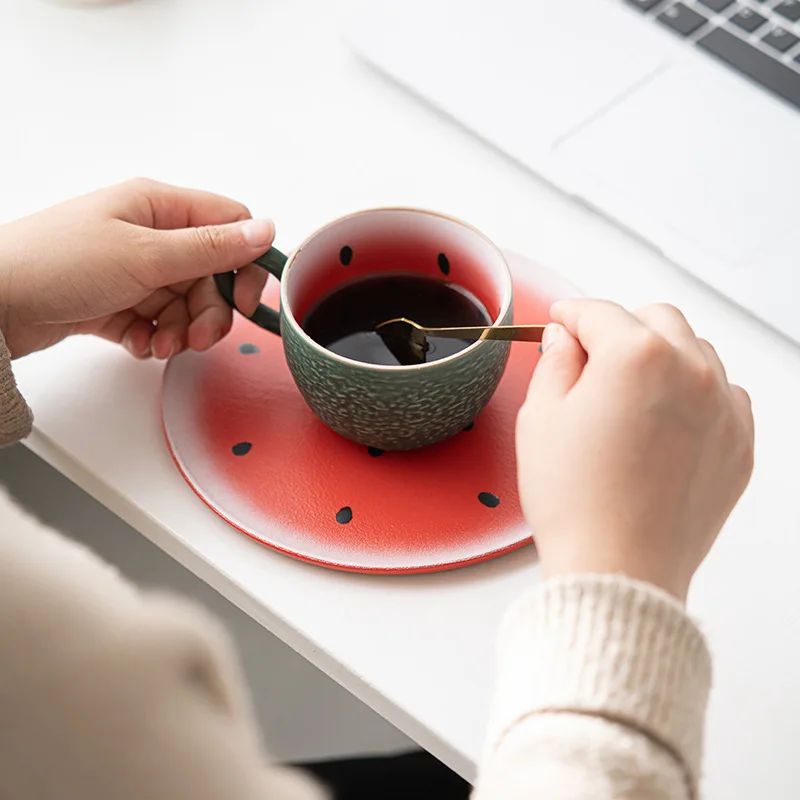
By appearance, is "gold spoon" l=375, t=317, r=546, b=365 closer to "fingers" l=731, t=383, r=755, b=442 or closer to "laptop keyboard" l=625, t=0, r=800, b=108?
"fingers" l=731, t=383, r=755, b=442

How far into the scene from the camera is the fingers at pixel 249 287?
2.05 feet

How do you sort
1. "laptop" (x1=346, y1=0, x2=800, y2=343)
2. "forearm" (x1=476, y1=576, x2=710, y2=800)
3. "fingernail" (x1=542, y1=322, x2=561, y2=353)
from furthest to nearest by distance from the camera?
1. "laptop" (x1=346, y1=0, x2=800, y2=343)
2. "fingernail" (x1=542, y1=322, x2=561, y2=353)
3. "forearm" (x1=476, y1=576, x2=710, y2=800)

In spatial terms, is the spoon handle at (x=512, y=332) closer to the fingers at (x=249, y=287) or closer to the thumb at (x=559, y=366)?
the thumb at (x=559, y=366)

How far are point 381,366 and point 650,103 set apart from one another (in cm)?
41

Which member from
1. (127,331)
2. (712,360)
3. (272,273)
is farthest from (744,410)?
(127,331)

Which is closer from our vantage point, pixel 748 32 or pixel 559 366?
pixel 559 366

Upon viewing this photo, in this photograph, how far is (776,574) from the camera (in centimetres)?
57

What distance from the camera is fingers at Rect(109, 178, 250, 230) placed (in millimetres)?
647

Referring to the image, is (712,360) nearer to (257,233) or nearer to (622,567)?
(622,567)

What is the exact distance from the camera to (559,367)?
49 centimetres

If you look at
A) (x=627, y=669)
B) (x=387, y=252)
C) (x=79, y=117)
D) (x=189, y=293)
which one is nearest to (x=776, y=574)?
(x=627, y=669)

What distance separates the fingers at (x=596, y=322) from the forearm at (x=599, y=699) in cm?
12

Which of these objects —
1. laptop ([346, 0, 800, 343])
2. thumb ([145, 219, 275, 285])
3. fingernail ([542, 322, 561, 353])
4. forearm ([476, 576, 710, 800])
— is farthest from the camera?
laptop ([346, 0, 800, 343])

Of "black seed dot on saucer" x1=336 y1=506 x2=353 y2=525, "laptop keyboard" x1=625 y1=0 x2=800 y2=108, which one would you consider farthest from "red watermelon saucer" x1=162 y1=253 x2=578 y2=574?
"laptop keyboard" x1=625 y1=0 x2=800 y2=108
